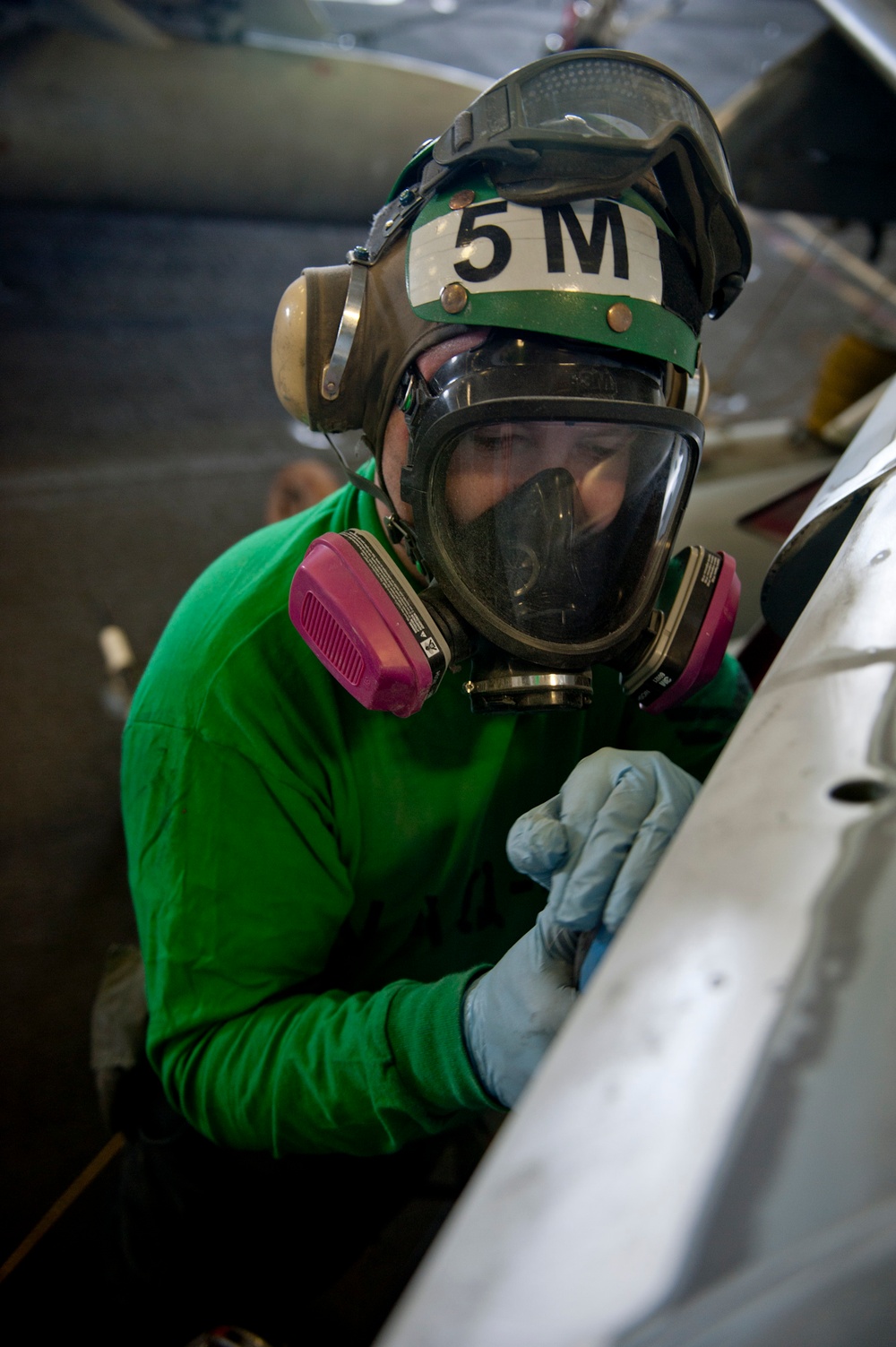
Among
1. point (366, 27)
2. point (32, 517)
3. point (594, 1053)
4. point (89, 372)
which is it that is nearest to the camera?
point (594, 1053)

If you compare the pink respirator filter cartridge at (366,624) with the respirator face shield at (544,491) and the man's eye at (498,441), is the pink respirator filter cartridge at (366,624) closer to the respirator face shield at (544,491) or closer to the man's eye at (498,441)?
the respirator face shield at (544,491)

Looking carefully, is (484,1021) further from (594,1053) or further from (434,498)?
(434,498)

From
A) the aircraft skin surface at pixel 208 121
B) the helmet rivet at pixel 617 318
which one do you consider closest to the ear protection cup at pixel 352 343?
the helmet rivet at pixel 617 318

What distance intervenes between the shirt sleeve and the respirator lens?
1.29ft

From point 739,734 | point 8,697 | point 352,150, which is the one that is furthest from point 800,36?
point 739,734

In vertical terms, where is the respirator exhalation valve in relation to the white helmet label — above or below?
below

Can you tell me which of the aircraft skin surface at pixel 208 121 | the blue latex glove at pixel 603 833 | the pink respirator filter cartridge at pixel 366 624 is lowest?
the blue latex glove at pixel 603 833

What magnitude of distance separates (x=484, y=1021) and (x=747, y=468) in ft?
8.61

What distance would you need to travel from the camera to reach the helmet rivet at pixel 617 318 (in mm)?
1039

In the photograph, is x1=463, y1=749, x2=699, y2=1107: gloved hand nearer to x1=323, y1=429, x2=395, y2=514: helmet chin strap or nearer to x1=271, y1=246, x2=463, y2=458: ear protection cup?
x1=323, y1=429, x2=395, y2=514: helmet chin strap

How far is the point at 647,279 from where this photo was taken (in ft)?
3.51

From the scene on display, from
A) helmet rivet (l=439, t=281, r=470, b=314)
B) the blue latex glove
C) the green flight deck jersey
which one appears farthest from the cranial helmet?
the blue latex glove

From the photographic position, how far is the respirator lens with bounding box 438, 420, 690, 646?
3.51 ft

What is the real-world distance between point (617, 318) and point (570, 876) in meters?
0.66
